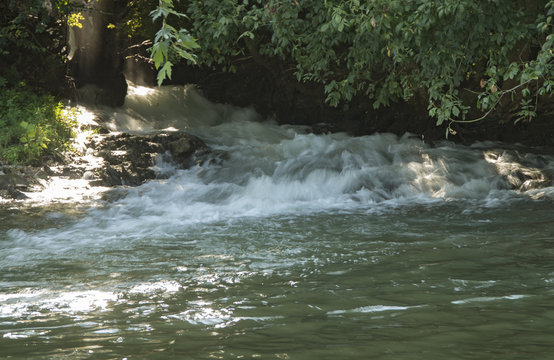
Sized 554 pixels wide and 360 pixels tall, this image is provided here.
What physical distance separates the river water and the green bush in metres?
2.07

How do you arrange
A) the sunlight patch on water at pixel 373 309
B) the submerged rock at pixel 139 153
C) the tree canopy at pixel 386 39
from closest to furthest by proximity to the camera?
the sunlight patch on water at pixel 373 309
the tree canopy at pixel 386 39
the submerged rock at pixel 139 153

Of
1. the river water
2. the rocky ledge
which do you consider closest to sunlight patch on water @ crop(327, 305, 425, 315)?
the river water

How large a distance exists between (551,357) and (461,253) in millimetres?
2949

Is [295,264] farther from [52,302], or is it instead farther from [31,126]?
[31,126]

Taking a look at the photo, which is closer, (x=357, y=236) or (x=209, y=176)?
(x=357, y=236)

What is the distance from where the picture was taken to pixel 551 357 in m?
3.43

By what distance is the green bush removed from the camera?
12180mm

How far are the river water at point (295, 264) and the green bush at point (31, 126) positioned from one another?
207 cm

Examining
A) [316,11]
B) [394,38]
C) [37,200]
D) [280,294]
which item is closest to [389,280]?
[280,294]

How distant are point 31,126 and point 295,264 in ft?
26.3

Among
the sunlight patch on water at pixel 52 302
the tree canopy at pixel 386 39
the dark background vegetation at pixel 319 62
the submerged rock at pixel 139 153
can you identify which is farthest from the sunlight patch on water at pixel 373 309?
the submerged rock at pixel 139 153

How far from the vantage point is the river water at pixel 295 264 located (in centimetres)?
383

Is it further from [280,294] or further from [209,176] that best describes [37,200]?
[280,294]

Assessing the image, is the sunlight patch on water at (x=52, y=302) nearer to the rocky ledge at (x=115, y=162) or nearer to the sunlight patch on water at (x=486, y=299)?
the sunlight patch on water at (x=486, y=299)
